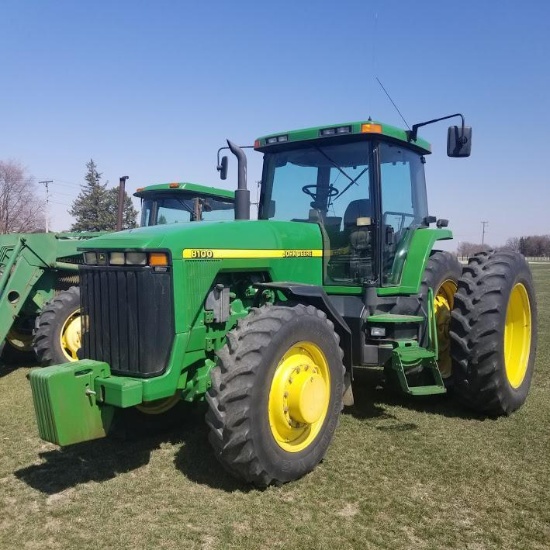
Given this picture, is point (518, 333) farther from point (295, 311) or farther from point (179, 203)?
point (179, 203)

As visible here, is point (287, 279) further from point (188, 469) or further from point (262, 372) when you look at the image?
point (188, 469)

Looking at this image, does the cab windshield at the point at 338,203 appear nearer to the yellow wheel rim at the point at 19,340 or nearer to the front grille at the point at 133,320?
the front grille at the point at 133,320

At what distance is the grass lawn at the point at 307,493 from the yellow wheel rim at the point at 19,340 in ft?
9.33

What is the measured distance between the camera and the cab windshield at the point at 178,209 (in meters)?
9.73

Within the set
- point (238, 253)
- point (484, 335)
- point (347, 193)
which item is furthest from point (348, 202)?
point (484, 335)

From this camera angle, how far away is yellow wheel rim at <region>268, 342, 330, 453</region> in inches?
144

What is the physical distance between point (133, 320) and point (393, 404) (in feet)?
9.59

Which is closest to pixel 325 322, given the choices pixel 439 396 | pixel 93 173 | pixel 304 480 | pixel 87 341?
pixel 304 480

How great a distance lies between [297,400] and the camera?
3662 mm

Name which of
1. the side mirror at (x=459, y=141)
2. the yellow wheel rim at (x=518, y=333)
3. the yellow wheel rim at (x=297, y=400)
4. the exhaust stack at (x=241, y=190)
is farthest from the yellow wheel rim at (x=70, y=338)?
the yellow wheel rim at (x=518, y=333)

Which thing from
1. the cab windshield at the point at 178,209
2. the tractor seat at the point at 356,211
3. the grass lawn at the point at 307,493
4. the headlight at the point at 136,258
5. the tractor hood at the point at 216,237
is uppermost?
the cab windshield at the point at 178,209

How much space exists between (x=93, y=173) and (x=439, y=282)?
47.2 meters

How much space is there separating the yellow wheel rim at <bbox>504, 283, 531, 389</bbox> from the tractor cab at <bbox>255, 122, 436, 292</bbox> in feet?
4.44

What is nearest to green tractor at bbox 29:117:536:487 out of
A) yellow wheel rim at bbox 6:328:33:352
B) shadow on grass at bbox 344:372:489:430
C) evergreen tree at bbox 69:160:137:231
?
shadow on grass at bbox 344:372:489:430
